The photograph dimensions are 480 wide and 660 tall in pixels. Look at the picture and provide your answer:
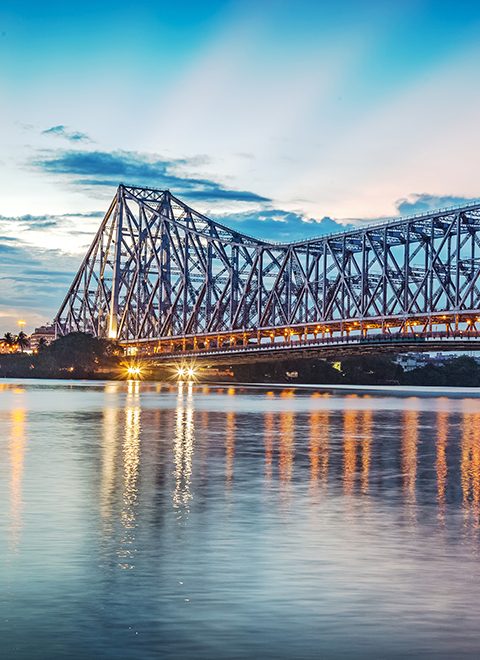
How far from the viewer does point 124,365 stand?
163 meters

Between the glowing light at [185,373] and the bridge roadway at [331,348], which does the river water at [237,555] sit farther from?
the glowing light at [185,373]

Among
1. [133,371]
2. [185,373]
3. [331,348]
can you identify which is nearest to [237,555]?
[331,348]

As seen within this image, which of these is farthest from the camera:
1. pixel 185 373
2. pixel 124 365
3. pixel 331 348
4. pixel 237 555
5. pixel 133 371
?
pixel 185 373

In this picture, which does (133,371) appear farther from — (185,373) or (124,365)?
(185,373)

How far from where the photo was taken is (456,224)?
11962 centimetres

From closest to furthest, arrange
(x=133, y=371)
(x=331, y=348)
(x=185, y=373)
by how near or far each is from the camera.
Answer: (x=331, y=348)
(x=133, y=371)
(x=185, y=373)

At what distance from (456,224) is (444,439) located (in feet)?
263

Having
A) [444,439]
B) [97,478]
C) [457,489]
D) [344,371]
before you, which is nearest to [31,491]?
[97,478]

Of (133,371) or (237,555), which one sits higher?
(133,371)

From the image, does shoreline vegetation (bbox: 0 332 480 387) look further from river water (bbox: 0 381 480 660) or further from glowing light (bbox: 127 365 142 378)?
river water (bbox: 0 381 480 660)

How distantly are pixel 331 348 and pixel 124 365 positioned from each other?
2032 inches

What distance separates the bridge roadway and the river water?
237 ft

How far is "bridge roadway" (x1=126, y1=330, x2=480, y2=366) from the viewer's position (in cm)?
10400

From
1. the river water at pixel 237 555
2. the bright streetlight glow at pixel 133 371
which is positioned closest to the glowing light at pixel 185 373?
the bright streetlight glow at pixel 133 371
